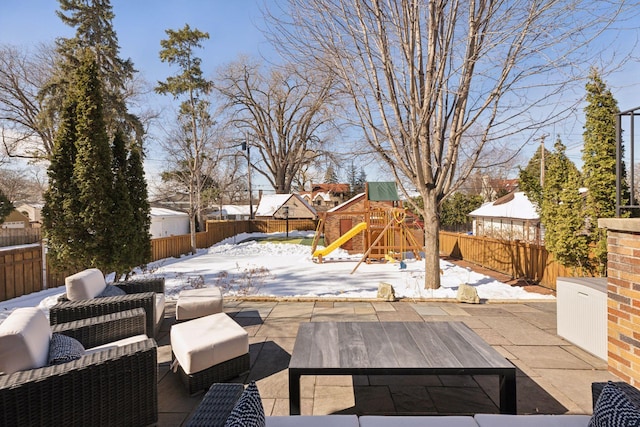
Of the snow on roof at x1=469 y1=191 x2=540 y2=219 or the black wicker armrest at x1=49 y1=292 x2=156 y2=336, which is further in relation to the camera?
the snow on roof at x1=469 y1=191 x2=540 y2=219

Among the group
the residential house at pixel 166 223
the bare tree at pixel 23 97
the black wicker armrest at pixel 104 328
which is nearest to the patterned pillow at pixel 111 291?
the black wicker armrest at pixel 104 328

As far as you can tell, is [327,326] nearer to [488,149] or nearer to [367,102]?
[367,102]

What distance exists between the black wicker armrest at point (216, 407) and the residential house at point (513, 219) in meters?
17.3

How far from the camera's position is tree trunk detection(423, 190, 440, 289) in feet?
24.4

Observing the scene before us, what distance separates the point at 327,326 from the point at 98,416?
1911 millimetres

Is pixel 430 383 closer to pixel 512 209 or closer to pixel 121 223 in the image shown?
pixel 121 223

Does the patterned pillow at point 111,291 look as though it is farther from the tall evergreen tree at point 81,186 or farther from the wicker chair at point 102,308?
the tall evergreen tree at point 81,186

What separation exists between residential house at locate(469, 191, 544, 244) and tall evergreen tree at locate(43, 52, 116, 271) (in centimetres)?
1684

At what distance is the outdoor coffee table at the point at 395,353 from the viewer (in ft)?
7.38

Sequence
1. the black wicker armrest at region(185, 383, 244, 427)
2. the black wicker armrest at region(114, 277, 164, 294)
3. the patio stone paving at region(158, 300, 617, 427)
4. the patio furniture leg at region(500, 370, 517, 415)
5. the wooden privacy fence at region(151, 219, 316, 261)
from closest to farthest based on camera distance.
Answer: the black wicker armrest at region(185, 383, 244, 427)
the patio furniture leg at region(500, 370, 517, 415)
the patio stone paving at region(158, 300, 617, 427)
the black wicker armrest at region(114, 277, 164, 294)
the wooden privacy fence at region(151, 219, 316, 261)

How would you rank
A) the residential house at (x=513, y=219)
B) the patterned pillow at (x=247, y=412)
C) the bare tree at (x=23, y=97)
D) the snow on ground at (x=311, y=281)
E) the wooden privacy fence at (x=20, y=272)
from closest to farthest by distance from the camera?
the patterned pillow at (x=247, y=412)
the snow on ground at (x=311, y=281)
the wooden privacy fence at (x=20, y=272)
the bare tree at (x=23, y=97)
the residential house at (x=513, y=219)

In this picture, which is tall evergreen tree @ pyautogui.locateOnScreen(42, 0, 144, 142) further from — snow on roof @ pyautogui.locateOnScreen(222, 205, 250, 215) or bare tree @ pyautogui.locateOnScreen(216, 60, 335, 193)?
snow on roof @ pyautogui.locateOnScreen(222, 205, 250, 215)

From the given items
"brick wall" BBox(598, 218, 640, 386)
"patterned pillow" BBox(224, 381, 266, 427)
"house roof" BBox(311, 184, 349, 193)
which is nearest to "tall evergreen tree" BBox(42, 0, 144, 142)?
"patterned pillow" BBox(224, 381, 266, 427)

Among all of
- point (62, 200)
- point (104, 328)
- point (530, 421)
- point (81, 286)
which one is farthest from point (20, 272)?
point (530, 421)
